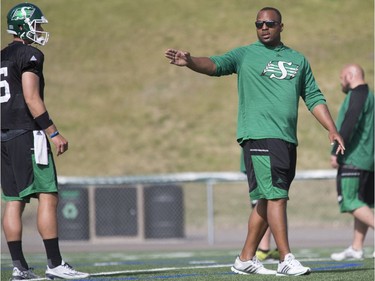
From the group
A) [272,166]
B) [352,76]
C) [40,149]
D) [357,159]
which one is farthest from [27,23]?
[357,159]

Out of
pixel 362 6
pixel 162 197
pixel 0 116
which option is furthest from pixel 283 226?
pixel 362 6

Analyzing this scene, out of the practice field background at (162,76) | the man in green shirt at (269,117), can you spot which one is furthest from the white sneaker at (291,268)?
the practice field background at (162,76)

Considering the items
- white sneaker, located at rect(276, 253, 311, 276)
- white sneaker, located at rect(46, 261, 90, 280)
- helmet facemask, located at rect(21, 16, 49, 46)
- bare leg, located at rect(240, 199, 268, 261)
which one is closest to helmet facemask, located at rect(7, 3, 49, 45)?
helmet facemask, located at rect(21, 16, 49, 46)

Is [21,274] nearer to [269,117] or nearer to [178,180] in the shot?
[269,117]

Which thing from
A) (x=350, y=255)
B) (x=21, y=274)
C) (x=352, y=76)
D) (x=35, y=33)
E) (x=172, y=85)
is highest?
(x=172, y=85)

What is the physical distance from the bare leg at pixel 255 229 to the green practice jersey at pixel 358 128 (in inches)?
118

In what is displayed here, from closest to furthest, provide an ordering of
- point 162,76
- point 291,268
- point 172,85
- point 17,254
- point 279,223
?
1. point 291,268
2. point 279,223
3. point 17,254
4. point 172,85
5. point 162,76

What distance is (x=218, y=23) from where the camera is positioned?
47.1 meters

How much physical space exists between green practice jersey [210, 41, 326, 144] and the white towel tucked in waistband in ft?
4.94

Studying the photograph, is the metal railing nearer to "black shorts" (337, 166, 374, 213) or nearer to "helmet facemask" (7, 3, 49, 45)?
"black shorts" (337, 166, 374, 213)

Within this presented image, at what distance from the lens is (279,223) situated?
7.96 meters

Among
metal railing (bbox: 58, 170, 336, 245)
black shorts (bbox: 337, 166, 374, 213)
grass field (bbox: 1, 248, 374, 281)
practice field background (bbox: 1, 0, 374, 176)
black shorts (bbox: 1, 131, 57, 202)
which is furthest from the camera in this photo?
practice field background (bbox: 1, 0, 374, 176)

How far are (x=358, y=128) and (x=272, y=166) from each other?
140 inches

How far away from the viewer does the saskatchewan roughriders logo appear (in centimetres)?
809
